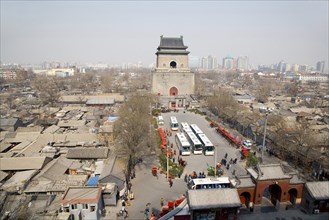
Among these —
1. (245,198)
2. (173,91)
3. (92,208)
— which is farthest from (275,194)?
(173,91)

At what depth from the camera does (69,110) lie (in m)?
37.0

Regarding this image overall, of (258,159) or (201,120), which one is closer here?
(258,159)

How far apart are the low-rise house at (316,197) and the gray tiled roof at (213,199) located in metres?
3.64

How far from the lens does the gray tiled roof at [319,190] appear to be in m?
10.6

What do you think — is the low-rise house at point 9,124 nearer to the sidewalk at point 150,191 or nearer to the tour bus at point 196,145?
the sidewalk at point 150,191

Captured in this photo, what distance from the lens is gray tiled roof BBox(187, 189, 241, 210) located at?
942 cm

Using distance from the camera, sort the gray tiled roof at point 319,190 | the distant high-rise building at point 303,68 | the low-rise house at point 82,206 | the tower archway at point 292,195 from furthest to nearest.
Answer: the distant high-rise building at point 303,68, the low-rise house at point 82,206, the tower archway at point 292,195, the gray tiled roof at point 319,190

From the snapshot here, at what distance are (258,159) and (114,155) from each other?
10898 mm

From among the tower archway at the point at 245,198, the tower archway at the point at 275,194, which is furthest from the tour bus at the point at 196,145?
the tower archway at the point at 245,198

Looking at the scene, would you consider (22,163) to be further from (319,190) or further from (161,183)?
(319,190)

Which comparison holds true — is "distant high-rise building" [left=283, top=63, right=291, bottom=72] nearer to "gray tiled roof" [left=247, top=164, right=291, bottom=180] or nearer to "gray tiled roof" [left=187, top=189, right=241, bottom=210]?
"gray tiled roof" [left=247, top=164, right=291, bottom=180]

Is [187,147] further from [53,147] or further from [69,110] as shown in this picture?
[69,110]

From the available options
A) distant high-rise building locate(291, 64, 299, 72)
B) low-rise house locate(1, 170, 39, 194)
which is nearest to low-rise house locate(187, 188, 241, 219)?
low-rise house locate(1, 170, 39, 194)

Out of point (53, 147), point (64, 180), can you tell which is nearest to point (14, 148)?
point (53, 147)
